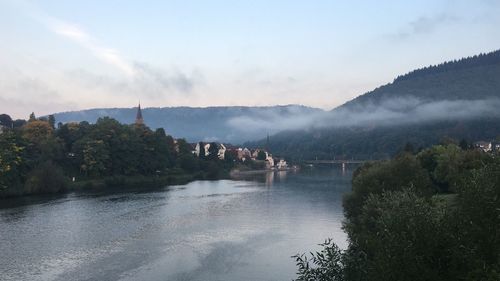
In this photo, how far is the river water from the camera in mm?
28469

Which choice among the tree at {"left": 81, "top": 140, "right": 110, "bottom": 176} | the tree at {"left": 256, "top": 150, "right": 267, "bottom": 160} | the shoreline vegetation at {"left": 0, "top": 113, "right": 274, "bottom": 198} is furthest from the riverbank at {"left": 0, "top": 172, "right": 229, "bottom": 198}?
the tree at {"left": 256, "top": 150, "right": 267, "bottom": 160}

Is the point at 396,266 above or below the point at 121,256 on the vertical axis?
above

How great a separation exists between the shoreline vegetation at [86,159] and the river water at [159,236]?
18.0ft

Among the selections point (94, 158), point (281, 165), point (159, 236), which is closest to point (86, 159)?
point (94, 158)

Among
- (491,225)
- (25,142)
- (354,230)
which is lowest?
(354,230)

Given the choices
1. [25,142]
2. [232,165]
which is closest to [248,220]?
[25,142]

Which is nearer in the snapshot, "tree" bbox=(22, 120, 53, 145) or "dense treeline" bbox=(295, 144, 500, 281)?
"dense treeline" bbox=(295, 144, 500, 281)

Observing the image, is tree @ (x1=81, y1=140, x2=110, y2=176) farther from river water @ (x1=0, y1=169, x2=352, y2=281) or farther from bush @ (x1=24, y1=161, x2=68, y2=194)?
river water @ (x1=0, y1=169, x2=352, y2=281)

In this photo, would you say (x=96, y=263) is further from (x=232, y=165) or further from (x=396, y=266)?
(x=232, y=165)

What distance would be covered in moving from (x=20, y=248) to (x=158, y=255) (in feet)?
30.7

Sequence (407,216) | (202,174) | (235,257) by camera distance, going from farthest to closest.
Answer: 1. (202,174)
2. (235,257)
3. (407,216)

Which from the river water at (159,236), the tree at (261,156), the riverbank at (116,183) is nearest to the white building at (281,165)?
the tree at (261,156)

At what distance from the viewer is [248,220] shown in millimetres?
45969

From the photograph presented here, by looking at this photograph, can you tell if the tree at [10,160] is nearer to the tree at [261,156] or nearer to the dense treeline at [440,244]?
the dense treeline at [440,244]
